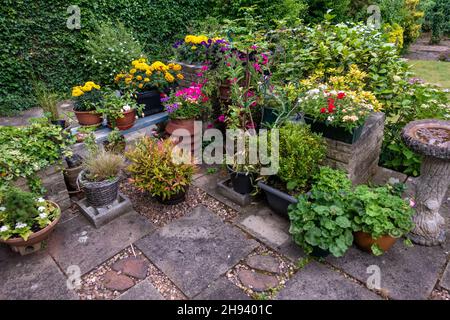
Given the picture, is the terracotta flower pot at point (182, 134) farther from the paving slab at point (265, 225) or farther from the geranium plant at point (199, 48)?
the paving slab at point (265, 225)

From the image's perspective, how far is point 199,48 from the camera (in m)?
4.23

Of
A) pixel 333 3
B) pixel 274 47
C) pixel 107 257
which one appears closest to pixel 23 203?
pixel 107 257

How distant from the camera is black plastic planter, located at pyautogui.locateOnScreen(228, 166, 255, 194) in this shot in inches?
121

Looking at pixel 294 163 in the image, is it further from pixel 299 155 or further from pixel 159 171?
pixel 159 171

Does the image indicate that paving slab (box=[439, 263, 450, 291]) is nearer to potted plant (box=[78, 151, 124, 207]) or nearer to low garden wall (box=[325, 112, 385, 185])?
low garden wall (box=[325, 112, 385, 185])

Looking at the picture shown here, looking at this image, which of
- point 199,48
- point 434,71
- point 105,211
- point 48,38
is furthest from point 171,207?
point 434,71

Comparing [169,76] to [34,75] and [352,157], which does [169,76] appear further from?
[34,75]

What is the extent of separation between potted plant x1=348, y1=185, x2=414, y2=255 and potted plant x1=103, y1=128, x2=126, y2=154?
2659 millimetres

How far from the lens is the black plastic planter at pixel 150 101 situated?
412cm

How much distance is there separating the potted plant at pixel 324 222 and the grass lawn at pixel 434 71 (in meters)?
6.09

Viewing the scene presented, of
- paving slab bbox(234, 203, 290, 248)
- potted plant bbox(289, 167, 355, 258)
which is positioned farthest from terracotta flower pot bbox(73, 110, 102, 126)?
potted plant bbox(289, 167, 355, 258)

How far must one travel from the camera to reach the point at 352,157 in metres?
2.87

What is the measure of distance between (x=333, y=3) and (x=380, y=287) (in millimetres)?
7915

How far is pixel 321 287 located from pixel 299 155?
43.0 inches
